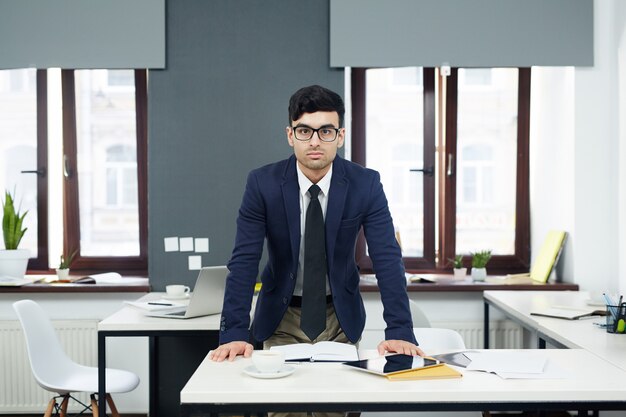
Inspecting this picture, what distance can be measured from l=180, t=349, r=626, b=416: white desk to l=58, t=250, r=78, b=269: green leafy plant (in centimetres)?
292

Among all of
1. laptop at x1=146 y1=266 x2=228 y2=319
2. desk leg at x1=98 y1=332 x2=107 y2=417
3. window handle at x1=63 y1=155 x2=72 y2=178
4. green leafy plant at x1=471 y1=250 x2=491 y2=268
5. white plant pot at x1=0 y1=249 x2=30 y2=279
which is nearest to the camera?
desk leg at x1=98 y1=332 x2=107 y2=417

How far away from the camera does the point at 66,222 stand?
5160 mm

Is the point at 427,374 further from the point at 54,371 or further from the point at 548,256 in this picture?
the point at 548,256

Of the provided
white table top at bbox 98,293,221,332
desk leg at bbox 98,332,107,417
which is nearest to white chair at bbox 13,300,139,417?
desk leg at bbox 98,332,107,417

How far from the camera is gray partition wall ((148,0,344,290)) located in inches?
185

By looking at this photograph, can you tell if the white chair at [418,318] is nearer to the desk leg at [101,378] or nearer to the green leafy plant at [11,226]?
the desk leg at [101,378]

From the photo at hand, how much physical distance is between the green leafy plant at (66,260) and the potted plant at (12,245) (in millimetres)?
210

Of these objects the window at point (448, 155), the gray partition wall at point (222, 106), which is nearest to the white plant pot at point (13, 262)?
the gray partition wall at point (222, 106)

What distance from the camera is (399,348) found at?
8.50 ft

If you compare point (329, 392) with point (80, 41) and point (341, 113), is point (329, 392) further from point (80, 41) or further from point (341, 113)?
point (80, 41)

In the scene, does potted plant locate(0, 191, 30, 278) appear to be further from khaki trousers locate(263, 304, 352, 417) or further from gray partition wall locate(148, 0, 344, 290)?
khaki trousers locate(263, 304, 352, 417)

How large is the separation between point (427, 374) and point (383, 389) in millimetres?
202

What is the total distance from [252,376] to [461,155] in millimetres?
3295

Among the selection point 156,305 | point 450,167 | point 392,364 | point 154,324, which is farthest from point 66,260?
point 392,364
